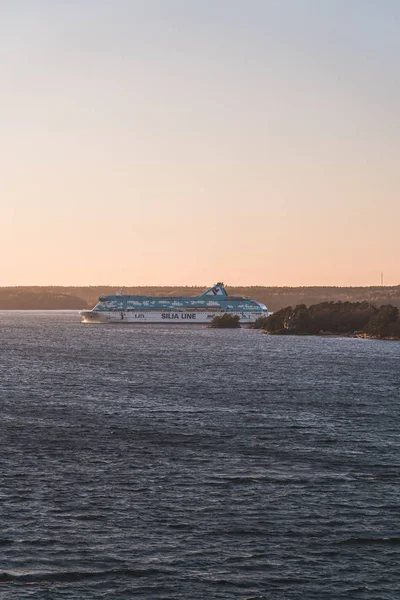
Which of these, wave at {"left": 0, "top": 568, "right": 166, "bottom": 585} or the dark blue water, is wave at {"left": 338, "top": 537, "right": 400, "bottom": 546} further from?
wave at {"left": 0, "top": 568, "right": 166, "bottom": 585}

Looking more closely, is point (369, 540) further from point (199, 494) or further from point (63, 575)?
point (63, 575)

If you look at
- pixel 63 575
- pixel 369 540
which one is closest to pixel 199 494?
pixel 369 540

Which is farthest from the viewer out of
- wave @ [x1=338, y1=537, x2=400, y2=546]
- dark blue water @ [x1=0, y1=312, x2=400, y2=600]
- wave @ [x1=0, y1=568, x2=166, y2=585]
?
wave @ [x1=338, y1=537, x2=400, y2=546]

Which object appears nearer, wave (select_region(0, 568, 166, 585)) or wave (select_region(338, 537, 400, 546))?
wave (select_region(0, 568, 166, 585))

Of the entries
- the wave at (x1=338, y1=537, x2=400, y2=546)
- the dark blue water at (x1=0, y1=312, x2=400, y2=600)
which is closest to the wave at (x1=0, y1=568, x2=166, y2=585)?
the dark blue water at (x1=0, y1=312, x2=400, y2=600)

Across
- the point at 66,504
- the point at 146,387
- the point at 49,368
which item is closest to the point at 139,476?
the point at 66,504

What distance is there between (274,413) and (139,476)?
22.8 m

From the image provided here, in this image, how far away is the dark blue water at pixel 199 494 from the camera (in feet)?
84.9

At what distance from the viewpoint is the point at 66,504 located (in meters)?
33.4

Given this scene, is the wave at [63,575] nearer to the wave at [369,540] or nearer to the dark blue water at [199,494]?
the dark blue water at [199,494]

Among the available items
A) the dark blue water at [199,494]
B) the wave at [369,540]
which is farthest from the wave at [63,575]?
the wave at [369,540]

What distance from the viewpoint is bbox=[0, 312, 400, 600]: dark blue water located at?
25.9 m

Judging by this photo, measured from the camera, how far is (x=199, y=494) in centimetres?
3528

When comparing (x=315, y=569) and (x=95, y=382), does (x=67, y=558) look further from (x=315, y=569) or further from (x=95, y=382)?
(x=95, y=382)
